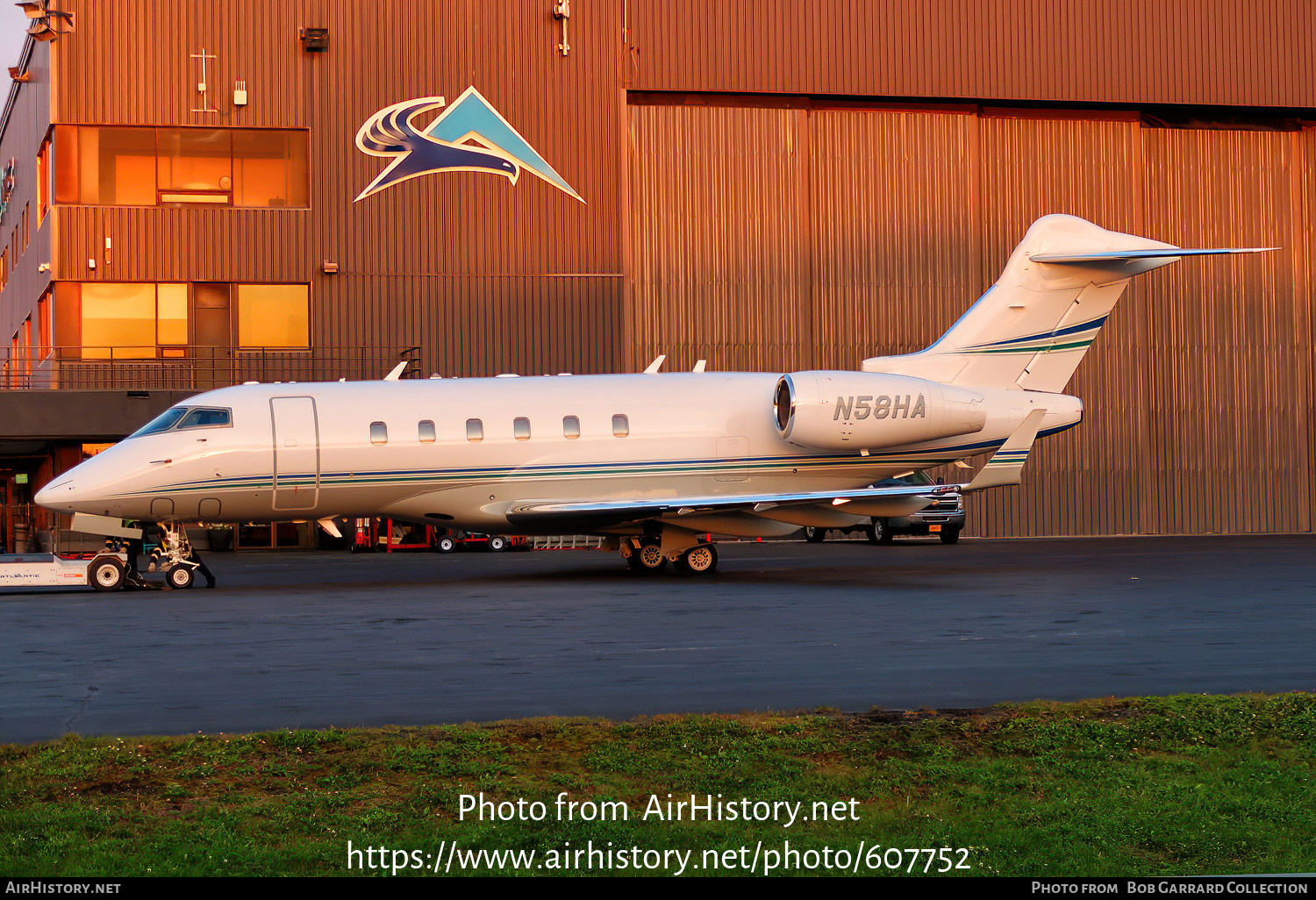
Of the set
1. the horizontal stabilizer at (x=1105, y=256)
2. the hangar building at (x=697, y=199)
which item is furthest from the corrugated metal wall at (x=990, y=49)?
the horizontal stabilizer at (x=1105, y=256)

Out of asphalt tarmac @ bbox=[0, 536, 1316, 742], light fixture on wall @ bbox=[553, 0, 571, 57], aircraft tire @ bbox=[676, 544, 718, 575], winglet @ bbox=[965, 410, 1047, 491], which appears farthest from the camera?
light fixture on wall @ bbox=[553, 0, 571, 57]

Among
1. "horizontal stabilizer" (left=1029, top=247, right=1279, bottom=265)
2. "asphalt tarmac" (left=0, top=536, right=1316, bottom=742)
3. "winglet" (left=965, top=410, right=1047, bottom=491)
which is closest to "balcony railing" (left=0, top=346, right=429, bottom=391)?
"asphalt tarmac" (left=0, top=536, right=1316, bottom=742)

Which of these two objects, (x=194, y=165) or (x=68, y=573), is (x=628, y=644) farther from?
(x=194, y=165)

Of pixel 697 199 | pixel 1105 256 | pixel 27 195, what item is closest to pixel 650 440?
pixel 1105 256

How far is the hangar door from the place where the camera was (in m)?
20.9

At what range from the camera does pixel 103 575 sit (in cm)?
2059

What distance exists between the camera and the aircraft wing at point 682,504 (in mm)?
20203

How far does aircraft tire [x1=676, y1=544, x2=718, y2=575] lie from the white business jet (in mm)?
36

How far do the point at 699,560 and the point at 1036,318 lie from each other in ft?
24.5

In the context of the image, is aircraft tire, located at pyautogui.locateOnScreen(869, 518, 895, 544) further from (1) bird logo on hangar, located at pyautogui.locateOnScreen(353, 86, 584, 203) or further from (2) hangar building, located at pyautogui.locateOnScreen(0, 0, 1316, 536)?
(1) bird logo on hangar, located at pyautogui.locateOnScreen(353, 86, 584, 203)

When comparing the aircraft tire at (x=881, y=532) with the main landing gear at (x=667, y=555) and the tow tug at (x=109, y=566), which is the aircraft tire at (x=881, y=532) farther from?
the tow tug at (x=109, y=566)

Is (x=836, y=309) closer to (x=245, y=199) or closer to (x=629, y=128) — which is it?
(x=629, y=128)

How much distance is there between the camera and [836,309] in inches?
1540

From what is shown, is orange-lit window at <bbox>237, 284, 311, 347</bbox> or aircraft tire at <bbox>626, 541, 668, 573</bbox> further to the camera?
orange-lit window at <bbox>237, 284, 311, 347</bbox>
